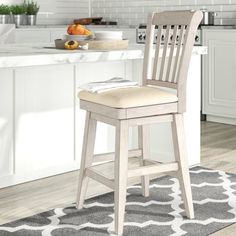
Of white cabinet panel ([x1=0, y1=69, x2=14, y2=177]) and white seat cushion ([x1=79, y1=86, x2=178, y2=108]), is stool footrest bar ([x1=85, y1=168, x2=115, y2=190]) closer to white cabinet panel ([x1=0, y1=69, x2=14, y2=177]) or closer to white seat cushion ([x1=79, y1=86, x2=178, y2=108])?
white seat cushion ([x1=79, y1=86, x2=178, y2=108])

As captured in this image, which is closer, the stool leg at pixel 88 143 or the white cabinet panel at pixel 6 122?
the stool leg at pixel 88 143

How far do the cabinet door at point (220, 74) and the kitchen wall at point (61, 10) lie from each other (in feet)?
8.02

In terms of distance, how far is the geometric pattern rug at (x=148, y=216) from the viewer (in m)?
2.73

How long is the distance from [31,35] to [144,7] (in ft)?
4.81

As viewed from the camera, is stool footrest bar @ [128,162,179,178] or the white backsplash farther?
the white backsplash

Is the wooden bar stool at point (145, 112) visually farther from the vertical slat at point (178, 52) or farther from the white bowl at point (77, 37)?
the white bowl at point (77, 37)

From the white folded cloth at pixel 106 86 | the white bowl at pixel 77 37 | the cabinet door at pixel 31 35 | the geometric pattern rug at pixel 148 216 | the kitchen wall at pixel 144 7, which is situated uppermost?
the kitchen wall at pixel 144 7

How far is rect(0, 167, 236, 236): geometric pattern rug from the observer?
2.73 meters

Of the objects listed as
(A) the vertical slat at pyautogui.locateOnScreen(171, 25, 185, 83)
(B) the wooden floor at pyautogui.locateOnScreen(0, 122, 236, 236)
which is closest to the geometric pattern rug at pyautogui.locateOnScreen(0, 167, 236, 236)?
(B) the wooden floor at pyautogui.locateOnScreen(0, 122, 236, 236)

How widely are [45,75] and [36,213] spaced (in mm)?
965

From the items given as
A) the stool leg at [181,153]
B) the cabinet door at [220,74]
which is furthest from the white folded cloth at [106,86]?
the cabinet door at [220,74]

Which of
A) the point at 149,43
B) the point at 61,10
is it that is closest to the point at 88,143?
the point at 149,43

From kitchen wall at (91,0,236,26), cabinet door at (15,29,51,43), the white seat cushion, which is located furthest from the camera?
cabinet door at (15,29,51,43)

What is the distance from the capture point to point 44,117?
3.64 meters
